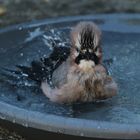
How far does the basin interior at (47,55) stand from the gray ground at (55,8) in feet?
9.59

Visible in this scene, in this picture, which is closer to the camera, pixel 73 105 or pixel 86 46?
pixel 86 46

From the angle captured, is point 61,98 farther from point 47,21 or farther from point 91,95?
point 47,21

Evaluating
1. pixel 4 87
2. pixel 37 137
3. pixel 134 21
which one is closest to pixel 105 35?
pixel 134 21

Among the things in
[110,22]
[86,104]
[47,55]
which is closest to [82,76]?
[86,104]

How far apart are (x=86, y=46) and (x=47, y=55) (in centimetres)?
133

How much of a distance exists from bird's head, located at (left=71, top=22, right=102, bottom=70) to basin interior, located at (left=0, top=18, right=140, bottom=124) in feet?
1.26

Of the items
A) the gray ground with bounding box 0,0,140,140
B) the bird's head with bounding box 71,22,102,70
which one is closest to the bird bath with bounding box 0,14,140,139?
the bird's head with bounding box 71,22,102,70

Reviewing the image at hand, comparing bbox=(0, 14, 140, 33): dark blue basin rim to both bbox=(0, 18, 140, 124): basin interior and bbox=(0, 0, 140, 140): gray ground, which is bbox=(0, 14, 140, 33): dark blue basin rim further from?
bbox=(0, 0, 140, 140): gray ground

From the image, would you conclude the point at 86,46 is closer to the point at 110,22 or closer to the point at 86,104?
the point at 86,104

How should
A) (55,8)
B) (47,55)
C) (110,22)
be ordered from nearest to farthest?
1. (47,55)
2. (110,22)
3. (55,8)

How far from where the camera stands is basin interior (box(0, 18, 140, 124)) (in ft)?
16.3

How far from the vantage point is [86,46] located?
4742mm

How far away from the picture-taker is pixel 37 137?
454 centimetres

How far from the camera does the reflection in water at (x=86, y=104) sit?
195 inches
